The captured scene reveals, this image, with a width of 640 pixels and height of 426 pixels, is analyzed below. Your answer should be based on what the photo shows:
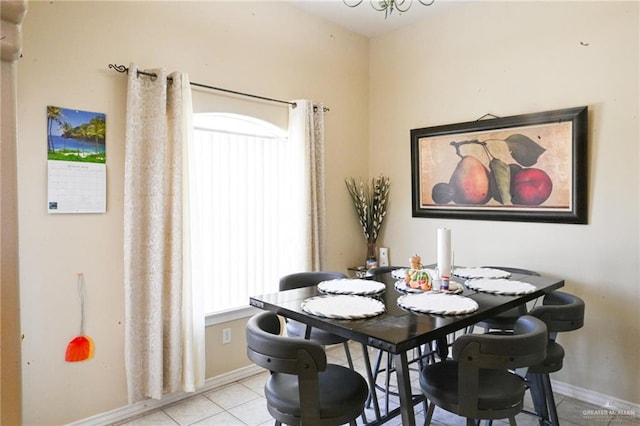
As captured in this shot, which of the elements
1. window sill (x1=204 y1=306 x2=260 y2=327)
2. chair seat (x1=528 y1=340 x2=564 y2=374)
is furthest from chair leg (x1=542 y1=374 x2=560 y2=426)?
window sill (x1=204 y1=306 x2=260 y2=327)

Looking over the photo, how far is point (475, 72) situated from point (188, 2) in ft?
7.84

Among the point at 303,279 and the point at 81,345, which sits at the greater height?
the point at 303,279

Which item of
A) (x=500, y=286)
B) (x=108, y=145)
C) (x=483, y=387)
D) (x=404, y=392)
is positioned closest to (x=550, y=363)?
(x=500, y=286)

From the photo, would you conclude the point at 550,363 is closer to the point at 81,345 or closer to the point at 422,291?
the point at 422,291

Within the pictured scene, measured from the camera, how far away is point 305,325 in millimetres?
2428

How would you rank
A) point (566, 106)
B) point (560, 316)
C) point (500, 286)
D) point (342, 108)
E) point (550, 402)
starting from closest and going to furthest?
1. point (560, 316)
2. point (550, 402)
3. point (500, 286)
4. point (566, 106)
5. point (342, 108)

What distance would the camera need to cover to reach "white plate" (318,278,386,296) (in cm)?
224

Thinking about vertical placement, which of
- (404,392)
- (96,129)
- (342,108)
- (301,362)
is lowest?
(404,392)

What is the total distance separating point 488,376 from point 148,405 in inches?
86.0

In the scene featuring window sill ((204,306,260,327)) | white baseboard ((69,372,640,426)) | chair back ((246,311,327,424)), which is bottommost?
white baseboard ((69,372,640,426))

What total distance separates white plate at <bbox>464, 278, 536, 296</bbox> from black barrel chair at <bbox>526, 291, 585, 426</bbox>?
5.2 inches

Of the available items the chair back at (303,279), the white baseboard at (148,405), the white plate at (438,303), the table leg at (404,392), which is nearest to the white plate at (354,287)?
the white plate at (438,303)

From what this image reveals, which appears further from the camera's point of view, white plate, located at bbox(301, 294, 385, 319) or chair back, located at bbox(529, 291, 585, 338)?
chair back, located at bbox(529, 291, 585, 338)

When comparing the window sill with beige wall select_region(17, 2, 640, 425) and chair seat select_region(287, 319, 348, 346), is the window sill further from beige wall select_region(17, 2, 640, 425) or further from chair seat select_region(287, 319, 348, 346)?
chair seat select_region(287, 319, 348, 346)
